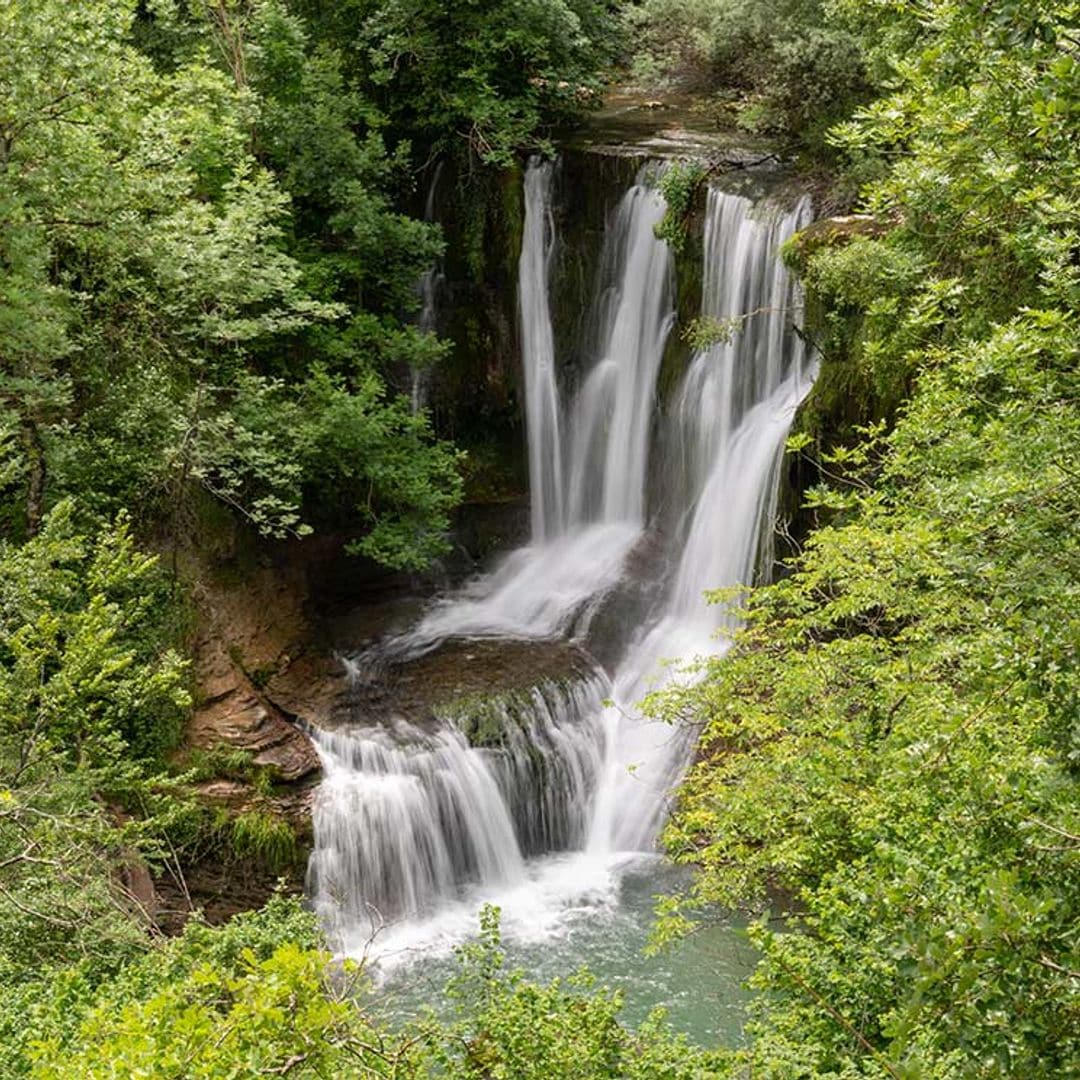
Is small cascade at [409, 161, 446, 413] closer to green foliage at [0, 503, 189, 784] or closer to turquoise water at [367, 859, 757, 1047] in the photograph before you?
green foliage at [0, 503, 189, 784]

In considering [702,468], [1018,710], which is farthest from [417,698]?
[1018,710]

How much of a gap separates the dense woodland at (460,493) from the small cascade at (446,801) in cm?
102

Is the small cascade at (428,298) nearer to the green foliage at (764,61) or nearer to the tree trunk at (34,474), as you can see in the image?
the green foliage at (764,61)

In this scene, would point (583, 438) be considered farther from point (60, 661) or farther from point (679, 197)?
point (60, 661)

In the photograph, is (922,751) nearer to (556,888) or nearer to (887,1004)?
(887,1004)

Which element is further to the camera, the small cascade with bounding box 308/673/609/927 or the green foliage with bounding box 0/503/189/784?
the small cascade with bounding box 308/673/609/927

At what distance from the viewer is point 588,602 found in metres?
15.6

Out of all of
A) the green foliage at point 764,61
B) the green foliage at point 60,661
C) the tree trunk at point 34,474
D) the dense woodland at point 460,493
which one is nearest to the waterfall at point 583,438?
the dense woodland at point 460,493

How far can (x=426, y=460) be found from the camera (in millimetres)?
14680

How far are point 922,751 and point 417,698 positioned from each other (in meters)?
9.52

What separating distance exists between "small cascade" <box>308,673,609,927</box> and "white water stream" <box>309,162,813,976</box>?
0.08 ft

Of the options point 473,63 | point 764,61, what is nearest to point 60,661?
point 473,63

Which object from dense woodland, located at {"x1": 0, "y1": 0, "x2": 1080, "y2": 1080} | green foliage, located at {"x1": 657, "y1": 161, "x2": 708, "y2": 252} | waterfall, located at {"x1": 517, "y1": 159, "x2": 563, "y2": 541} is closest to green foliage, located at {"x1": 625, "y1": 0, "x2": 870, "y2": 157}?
dense woodland, located at {"x1": 0, "y1": 0, "x2": 1080, "y2": 1080}

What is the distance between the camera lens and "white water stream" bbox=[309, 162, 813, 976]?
38.5 ft
